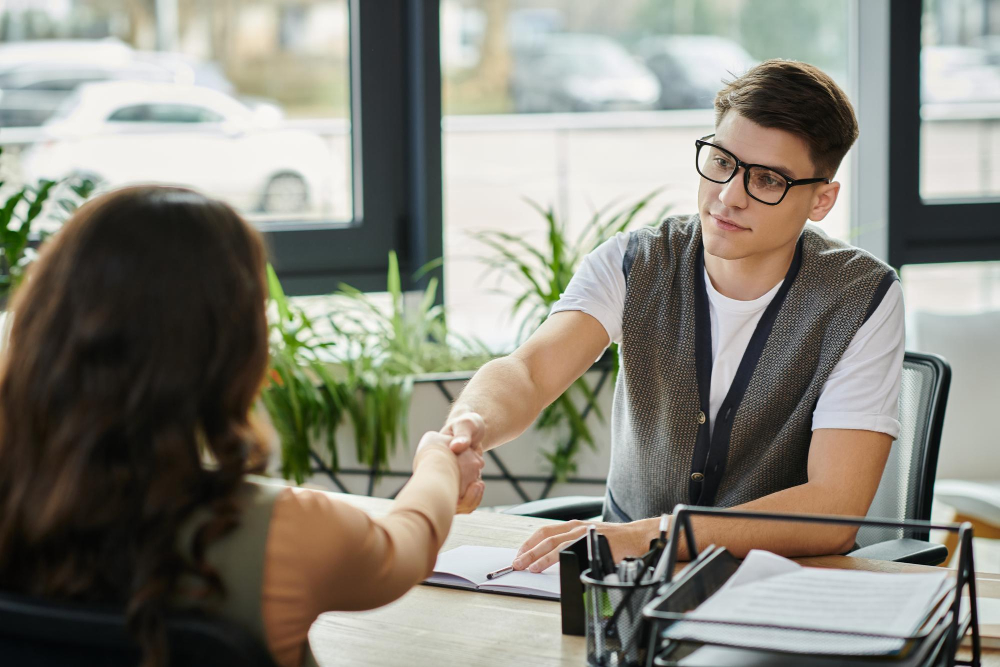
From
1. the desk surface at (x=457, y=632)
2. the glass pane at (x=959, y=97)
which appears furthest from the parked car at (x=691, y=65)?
the desk surface at (x=457, y=632)

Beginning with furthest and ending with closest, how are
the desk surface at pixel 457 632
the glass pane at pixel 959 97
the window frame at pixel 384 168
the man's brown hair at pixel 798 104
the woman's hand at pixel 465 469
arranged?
the glass pane at pixel 959 97 < the window frame at pixel 384 168 < the man's brown hair at pixel 798 104 < the woman's hand at pixel 465 469 < the desk surface at pixel 457 632

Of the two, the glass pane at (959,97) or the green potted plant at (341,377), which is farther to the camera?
the glass pane at (959,97)

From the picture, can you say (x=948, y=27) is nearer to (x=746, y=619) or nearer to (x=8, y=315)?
(x=746, y=619)

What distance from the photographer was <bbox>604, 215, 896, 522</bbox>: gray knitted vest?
178 cm

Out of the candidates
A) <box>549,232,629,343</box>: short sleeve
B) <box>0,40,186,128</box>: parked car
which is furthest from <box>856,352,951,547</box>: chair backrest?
<box>0,40,186,128</box>: parked car

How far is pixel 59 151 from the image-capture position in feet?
10.1

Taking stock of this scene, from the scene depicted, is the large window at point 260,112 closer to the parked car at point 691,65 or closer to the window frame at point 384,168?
the window frame at point 384,168

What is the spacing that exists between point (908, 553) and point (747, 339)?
1.50ft

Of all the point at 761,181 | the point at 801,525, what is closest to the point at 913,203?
the point at 761,181

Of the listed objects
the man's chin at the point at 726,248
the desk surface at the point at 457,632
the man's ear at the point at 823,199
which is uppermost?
the man's ear at the point at 823,199

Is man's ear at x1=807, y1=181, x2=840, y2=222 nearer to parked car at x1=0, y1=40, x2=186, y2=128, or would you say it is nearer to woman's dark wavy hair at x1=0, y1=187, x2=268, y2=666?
woman's dark wavy hair at x1=0, y1=187, x2=268, y2=666

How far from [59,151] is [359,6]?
100cm

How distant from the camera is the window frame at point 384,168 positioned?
3232mm

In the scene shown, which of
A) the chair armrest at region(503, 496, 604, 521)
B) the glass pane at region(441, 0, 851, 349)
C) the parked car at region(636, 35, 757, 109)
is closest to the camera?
the chair armrest at region(503, 496, 604, 521)
